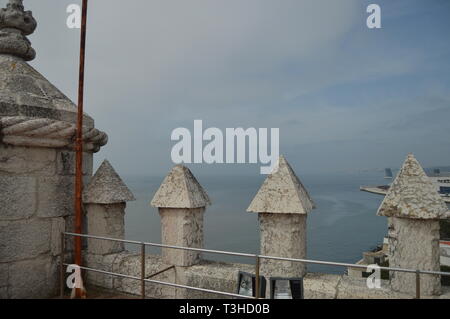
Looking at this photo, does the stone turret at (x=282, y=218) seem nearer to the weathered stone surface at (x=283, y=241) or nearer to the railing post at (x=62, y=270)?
the weathered stone surface at (x=283, y=241)

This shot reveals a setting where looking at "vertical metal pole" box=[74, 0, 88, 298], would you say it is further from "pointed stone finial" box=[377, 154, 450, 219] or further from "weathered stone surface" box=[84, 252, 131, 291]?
"pointed stone finial" box=[377, 154, 450, 219]

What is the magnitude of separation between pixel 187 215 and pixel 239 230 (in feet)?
153

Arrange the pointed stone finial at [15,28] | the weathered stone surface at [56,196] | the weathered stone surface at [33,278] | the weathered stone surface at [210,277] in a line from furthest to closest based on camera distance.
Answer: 1. the pointed stone finial at [15,28]
2. the weathered stone surface at [56,196]
3. the weathered stone surface at [33,278]
4. the weathered stone surface at [210,277]

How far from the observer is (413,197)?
9.69 ft

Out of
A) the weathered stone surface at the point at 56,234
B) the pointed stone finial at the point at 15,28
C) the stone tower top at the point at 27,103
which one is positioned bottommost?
the weathered stone surface at the point at 56,234

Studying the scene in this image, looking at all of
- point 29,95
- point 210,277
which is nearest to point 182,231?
point 210,277

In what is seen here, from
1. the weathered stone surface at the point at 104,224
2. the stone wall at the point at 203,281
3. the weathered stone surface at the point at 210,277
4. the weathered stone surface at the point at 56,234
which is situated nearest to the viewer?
the stone wall at the point at 203,281

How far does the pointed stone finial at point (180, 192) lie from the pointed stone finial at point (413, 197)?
6.46 feet

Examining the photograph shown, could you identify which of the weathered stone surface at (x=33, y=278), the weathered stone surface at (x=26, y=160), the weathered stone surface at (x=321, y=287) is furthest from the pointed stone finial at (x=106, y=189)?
the weathered stone surface at (x=321, y=287)

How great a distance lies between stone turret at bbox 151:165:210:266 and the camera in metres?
3.93

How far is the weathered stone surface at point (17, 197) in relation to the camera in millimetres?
3768

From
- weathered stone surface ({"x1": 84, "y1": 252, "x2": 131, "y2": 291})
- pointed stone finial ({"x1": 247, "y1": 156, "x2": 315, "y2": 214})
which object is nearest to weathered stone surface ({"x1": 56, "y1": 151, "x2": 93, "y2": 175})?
weathered stone surface ({"x1": 84, "y1": 252, "x2": 131, "y2": 291})
